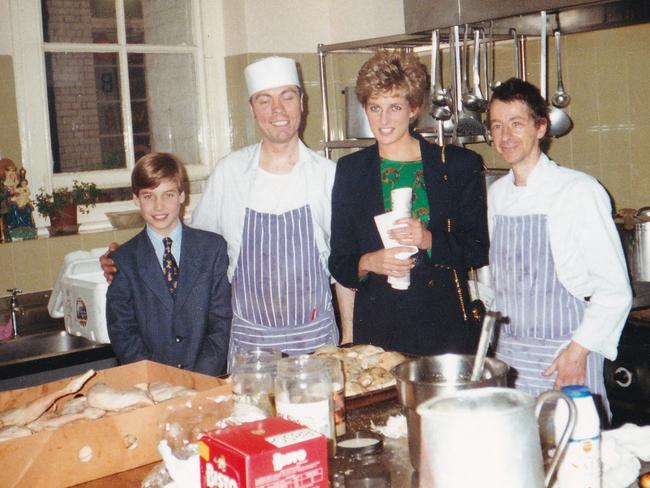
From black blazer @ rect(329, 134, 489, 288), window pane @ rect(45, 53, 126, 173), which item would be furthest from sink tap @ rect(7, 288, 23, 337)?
black blazer @ rect(329, 134, 489, 288)

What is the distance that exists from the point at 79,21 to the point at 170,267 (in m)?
1.93

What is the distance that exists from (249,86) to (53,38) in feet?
5.11

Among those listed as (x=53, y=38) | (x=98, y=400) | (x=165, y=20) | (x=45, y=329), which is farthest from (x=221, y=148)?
(x=98, y=400)

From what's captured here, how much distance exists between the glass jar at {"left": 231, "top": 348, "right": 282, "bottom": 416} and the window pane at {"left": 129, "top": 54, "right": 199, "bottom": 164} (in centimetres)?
264

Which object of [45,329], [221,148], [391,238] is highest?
[221,148]

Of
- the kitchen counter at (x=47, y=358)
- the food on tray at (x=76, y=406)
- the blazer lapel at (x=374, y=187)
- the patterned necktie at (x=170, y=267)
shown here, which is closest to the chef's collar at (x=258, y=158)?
the blazer lapel at (x=374, y=187)

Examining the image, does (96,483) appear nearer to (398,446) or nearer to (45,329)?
(398,446)

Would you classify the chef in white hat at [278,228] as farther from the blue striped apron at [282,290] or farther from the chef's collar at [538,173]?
the chef's collar at [538,173]

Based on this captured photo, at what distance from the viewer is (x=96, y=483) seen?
4.76ft

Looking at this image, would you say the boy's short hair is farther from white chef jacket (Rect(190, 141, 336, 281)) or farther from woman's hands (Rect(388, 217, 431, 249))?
woman's hands (Rect(388, 217, 431, 249))

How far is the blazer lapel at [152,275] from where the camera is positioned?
94.3 inches

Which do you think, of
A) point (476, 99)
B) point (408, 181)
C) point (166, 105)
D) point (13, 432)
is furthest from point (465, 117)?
point (13, 432)

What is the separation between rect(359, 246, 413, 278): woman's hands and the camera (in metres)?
2.21

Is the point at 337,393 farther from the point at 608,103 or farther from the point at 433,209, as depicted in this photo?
the point at 608,103
